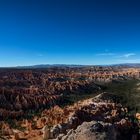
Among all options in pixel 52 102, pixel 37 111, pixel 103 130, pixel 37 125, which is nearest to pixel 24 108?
pixel 37 111

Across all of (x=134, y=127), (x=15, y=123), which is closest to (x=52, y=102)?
(x=15, y=123)

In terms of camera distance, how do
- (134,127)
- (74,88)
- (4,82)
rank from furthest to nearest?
(74,88) < (4,82) < (134,127)

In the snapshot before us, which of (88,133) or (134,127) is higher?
(88,133)

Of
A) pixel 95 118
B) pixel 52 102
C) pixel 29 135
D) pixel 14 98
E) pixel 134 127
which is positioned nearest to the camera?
→ pixel 29 135

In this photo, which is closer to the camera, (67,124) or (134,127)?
(67,124)

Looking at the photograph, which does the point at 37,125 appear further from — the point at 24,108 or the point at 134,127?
the point at 24,108

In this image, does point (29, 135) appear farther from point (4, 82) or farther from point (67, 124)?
point (4, 82)

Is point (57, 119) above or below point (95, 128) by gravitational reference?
below

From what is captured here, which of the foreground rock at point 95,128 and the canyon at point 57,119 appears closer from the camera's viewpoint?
the foreground rock at point 95,128

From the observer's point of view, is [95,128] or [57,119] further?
[57,119]

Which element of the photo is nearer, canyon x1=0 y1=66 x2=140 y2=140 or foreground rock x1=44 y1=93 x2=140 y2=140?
foreground rock x1=44 y1=93 x2=140 y2=140
